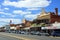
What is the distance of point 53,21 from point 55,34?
18.2m

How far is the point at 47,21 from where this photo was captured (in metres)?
85.6

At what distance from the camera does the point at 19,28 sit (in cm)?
13362

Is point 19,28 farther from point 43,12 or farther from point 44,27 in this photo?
point 44,27

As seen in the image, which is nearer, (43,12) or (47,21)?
(47,21)

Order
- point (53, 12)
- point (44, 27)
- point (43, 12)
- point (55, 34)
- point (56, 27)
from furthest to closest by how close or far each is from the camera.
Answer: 1. point (43, 12)
2. point (53, 12)
3. point (44, 27)
4. point (56, 27)
5. point (55, 34)

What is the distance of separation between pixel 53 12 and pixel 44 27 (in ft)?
35.6

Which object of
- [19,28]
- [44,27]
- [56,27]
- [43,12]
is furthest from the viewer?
[19,28]

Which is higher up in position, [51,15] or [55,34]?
[51,15]

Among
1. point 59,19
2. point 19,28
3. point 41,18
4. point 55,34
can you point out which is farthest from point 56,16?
point 19,28

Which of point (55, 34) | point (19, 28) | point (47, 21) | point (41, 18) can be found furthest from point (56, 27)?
point (19, 28)

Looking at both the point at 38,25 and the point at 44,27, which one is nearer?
the point at 44,27

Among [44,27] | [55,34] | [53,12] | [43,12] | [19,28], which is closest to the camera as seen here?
[55,34]

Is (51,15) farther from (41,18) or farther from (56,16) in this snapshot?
(41,18)

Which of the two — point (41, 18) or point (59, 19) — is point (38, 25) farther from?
point (59, 19)
